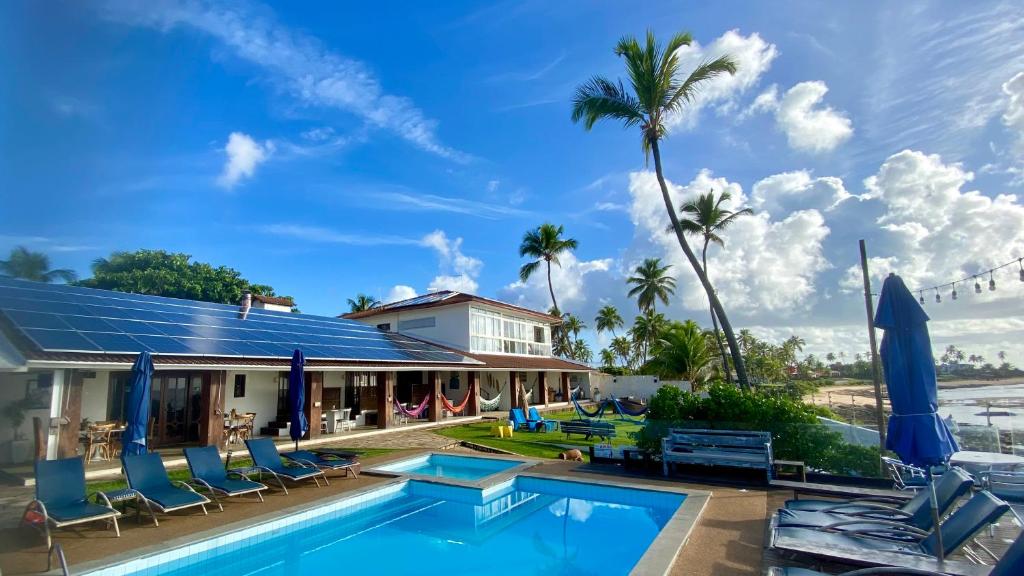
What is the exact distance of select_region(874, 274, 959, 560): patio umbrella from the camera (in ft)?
19.5

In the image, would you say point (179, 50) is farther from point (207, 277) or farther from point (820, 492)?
point (207, 277)

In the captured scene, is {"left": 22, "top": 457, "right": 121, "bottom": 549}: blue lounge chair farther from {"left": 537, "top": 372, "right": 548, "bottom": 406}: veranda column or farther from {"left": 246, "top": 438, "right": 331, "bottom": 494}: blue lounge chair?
{"left": 537, "top": 372, "right": 548, "bottom": 406}: veranda column

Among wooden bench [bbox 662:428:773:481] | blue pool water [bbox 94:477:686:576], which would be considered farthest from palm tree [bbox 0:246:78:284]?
wooden bench [bbox 662:428:773:481]

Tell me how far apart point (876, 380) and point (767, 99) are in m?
7.49

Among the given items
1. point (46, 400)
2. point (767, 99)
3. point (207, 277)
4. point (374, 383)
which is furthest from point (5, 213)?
point (207, 277)

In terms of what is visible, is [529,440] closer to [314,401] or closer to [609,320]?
[314,401]

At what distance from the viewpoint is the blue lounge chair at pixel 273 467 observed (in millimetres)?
9570

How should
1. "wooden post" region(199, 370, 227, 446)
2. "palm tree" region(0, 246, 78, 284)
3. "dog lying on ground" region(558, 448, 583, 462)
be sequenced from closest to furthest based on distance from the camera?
"palm tree" region(0, 246, 78, 284), "dog lying on ground" region(558, 448, 583, 462), "wooden post" region(199, 370, 227, 446)

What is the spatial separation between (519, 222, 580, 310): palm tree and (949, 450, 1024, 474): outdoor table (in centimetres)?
3385

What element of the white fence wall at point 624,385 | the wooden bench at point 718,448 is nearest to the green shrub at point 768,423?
the wooden bench at point 718,448

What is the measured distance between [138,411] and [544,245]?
35413 mm

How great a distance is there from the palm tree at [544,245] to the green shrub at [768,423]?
3160cm

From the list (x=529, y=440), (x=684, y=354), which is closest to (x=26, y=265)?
(x=529, y=440)

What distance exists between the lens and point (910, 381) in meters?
6.23
